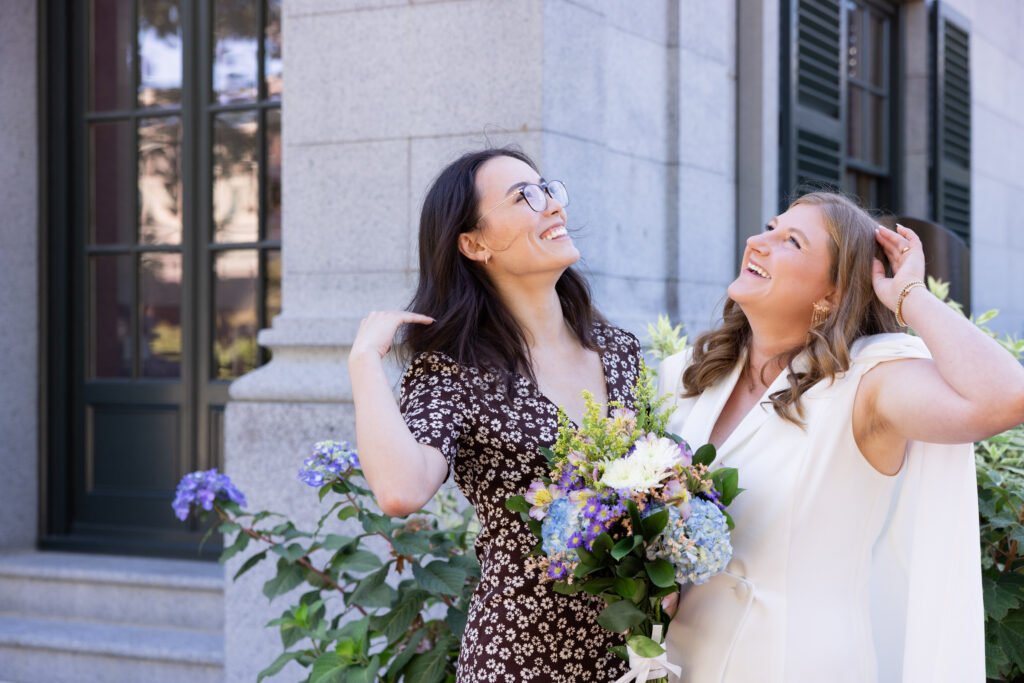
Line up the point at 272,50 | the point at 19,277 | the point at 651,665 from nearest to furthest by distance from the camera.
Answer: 1. the point at 651,665
2. the point at 272,50
3. the point at 19,277

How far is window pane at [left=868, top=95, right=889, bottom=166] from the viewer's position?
7992 mm

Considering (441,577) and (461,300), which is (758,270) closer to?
(461,300)

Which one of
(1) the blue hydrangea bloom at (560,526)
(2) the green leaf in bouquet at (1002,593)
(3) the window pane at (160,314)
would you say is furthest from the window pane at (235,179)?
(1) the blue hydrangea bloom at (560,526)

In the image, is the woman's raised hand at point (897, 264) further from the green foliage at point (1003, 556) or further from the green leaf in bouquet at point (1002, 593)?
the green leaf in bouquet at point (1002, 593)

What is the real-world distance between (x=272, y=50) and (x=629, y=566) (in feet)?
15.6

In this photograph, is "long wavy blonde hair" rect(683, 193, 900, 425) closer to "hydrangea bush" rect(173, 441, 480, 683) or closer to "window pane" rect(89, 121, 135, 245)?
"hydrangea bush" rect(173, 441, 480, 683)

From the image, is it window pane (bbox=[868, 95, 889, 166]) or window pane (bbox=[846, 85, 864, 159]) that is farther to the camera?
window pane (bbox=[868, 95, 889, 166])

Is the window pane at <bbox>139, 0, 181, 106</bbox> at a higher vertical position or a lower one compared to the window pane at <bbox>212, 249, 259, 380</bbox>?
higher

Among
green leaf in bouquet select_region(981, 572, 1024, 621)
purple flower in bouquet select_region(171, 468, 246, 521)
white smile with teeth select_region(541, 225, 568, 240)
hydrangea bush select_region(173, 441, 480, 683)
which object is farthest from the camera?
purple flower in bouquet select_region(171, 468, 246, 521)

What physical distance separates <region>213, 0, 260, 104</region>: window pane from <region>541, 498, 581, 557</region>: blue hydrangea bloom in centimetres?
462

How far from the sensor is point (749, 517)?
2148mm

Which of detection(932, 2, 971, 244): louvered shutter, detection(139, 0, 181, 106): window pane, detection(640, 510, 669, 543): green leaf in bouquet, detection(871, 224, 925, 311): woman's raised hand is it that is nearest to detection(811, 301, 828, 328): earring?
Answer: detection(871, 224, 925, 311): woman's raised hand

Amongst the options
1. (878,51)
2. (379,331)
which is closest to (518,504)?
(379,331)

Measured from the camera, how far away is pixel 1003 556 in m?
3.08
